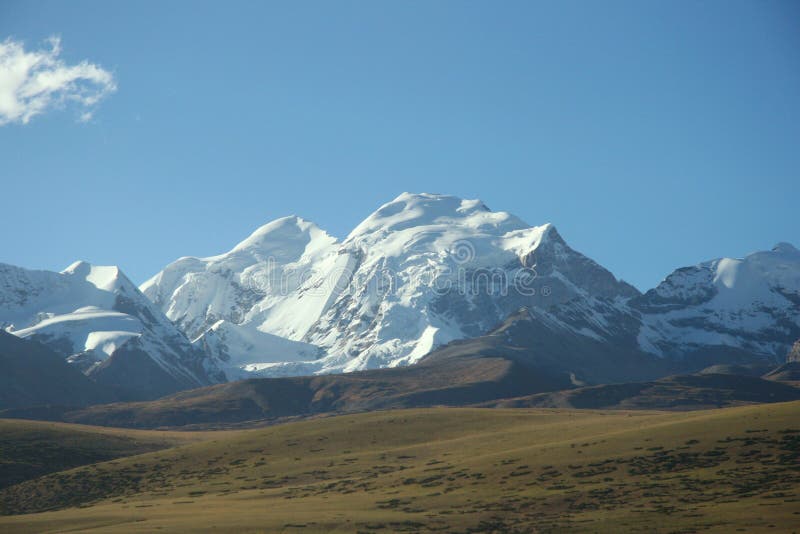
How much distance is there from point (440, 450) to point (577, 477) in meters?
46.6

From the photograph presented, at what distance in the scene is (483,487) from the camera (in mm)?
148500

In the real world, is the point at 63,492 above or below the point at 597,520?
above

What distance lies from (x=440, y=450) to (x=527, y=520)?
215 feet

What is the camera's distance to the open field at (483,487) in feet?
408

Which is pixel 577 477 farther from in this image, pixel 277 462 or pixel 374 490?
pixel 277 462

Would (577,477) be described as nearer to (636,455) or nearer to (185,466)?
(636,455)

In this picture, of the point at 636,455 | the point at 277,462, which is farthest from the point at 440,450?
the point at 636,455

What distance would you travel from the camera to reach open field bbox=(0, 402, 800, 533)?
12425 centimetres

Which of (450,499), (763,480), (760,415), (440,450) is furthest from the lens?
(440,450)

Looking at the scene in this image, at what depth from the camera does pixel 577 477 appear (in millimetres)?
147250

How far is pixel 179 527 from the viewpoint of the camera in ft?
413

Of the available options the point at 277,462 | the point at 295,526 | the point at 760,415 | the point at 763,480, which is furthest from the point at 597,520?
the point at 277,462

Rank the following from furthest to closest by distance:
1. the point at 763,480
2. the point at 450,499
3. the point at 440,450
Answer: the point at 440,450 → the point at 450,499 → the point at 763,480

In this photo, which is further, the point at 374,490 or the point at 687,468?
the point at 374,490
